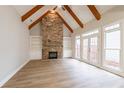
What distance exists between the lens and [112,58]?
6023 millimetres

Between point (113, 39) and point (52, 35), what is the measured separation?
6648 millimetres

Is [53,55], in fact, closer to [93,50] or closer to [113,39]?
[93,50]

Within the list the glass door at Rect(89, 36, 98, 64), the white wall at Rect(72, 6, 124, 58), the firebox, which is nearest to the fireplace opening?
the firebox

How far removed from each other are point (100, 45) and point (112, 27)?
124 cm

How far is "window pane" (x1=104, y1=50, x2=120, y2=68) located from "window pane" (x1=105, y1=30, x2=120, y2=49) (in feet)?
0.79

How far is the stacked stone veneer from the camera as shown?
11648 millimetres

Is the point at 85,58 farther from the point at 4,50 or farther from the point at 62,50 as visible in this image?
the point at 4,50

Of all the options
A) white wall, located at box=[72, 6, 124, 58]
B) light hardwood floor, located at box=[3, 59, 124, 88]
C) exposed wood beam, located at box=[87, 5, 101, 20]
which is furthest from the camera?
exposed wood beam, located at box=[87, 5, 101, 20]

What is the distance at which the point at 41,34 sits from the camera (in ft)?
38.8

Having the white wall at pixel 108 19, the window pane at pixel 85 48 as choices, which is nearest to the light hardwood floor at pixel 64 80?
the white wall at pixel 108 19

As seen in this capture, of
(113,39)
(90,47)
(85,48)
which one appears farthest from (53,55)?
(113,39)

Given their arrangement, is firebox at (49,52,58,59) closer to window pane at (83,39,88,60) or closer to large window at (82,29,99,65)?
large window at (82,29,99,65)

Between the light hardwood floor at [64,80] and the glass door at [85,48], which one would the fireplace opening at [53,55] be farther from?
the light hardwood floor at [64,80]

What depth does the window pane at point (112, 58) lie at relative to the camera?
566 centimetres
